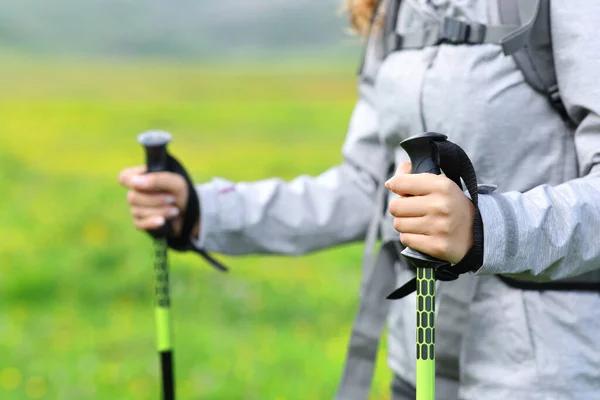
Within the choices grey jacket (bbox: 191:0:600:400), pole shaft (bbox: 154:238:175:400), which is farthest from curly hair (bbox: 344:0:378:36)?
pole shaft (bbox: 154:238:175:400)

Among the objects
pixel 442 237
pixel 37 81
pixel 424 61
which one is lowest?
pixel 37 81

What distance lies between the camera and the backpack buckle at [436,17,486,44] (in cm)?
230

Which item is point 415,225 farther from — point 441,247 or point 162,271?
point 162,271

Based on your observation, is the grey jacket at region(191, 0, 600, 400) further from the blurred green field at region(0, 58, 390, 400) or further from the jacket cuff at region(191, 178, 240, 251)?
the blurred green field at region(0, 58, 390, 400)

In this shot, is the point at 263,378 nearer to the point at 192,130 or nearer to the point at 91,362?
the point at 91,362

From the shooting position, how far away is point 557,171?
2.29m

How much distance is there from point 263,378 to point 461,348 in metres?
3.78

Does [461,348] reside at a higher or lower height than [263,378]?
higher

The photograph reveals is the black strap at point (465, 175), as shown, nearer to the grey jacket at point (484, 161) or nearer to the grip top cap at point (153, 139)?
the grey jacket at point (484, 161)

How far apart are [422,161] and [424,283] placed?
0.86 feet

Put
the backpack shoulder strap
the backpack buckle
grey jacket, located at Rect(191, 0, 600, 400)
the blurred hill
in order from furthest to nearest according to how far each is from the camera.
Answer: the blurred hill → the backpack buckle → the backpack shoulder strap → grey jacket, located at Rect(191, 0, 600, 400)

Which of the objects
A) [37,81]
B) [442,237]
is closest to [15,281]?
[442,237]

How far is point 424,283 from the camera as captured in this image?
6.64ft

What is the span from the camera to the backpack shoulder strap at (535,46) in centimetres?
220
